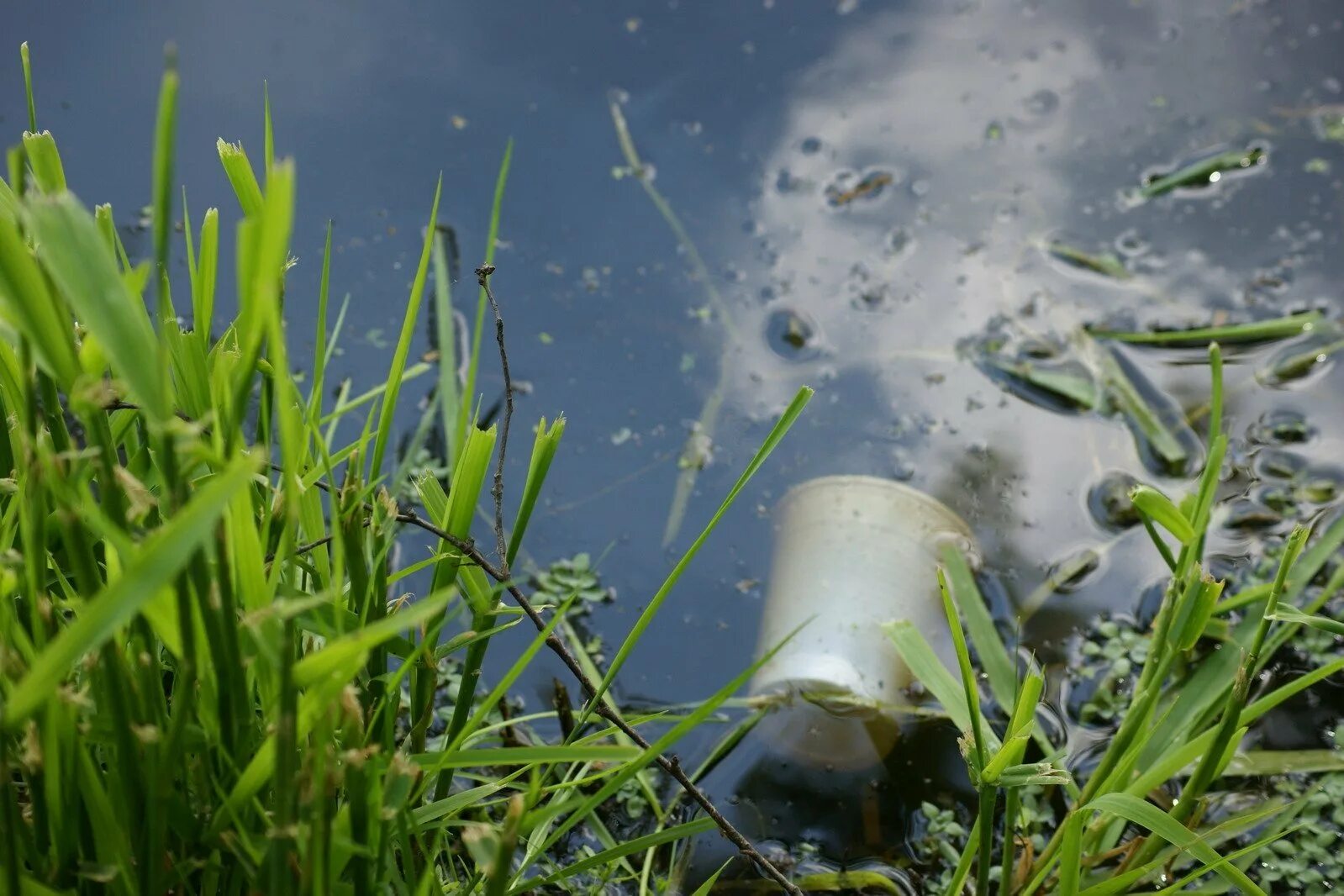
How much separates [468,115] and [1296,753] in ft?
6.25

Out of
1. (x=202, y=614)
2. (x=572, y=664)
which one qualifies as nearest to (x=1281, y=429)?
(x=572, y=664)

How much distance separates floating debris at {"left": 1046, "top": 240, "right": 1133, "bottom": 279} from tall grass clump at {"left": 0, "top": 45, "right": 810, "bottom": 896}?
1.58 metres

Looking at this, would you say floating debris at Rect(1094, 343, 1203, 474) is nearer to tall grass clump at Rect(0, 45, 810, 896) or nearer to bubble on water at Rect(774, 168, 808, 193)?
bubble on water at Rect(774, 168, 808, 193)

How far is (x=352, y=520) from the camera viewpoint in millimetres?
738

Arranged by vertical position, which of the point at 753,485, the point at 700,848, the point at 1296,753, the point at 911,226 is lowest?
the point at 1296,753

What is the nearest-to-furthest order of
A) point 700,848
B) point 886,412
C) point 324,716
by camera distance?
Answer: point 324,716, point 700,848, point 886,412

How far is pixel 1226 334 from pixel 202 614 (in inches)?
76.3

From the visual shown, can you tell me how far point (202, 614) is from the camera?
607mm

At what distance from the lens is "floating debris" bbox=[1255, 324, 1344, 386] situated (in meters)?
2.00

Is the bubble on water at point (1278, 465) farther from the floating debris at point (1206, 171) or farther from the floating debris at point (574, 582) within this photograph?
the floating debris at point (574, 582)

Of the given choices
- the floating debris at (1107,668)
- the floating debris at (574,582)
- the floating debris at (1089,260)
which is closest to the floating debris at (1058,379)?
the floating debris at (1089,260)

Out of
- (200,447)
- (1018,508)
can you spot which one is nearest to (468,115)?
(1018,508)

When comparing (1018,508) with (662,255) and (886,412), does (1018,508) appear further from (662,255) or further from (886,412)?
(662,255)

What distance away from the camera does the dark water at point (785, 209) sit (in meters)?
1.87
